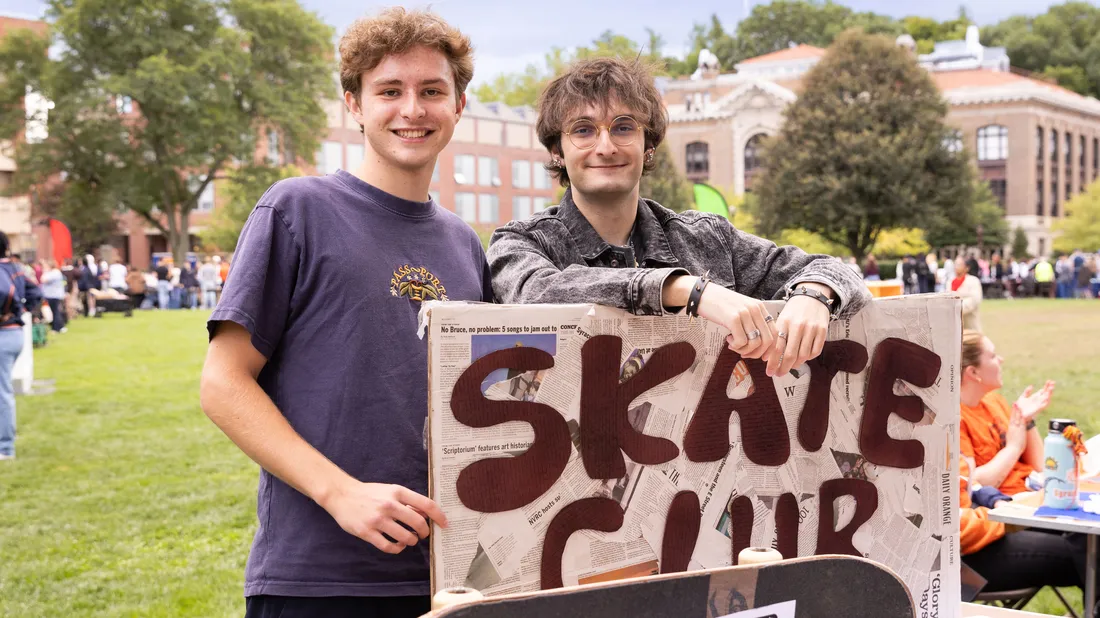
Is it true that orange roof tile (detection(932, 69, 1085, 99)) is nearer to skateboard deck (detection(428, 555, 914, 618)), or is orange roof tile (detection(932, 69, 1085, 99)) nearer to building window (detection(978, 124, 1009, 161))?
building window (detection(978, 124, 1009, 161))

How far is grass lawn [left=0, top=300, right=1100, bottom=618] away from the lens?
5418 mm

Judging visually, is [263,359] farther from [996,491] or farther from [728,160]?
[728,160]

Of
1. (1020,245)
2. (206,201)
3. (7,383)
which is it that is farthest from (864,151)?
(7,383)

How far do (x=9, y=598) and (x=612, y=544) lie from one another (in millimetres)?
4595

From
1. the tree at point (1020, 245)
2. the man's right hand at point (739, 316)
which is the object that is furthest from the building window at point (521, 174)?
the man's right hand at point (739, 316)

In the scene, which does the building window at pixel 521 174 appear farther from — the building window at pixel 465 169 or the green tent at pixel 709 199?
the green tent at pixel 709 199

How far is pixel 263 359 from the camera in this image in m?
2.01

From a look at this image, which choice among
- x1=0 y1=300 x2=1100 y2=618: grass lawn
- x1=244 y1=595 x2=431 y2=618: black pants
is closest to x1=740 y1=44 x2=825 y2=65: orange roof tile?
x1=0 y1=300 x2=1100 y2=618: grass lawn

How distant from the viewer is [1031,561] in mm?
4320

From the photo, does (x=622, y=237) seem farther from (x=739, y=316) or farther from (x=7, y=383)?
(x=7, y=383)

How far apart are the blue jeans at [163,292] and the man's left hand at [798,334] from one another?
3437 centimetres

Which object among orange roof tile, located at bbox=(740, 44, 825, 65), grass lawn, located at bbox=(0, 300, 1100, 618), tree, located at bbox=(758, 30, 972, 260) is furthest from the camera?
orange roof tile, located at bbox=(740, 44, 825, 65)

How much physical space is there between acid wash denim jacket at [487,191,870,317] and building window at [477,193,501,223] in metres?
66.1

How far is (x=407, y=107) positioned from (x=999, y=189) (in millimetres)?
73649
